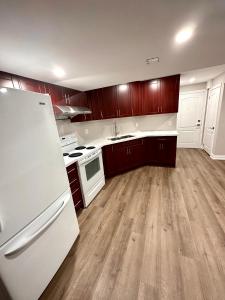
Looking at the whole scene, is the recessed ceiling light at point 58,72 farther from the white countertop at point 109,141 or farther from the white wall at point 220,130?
the white wall at point 220,130

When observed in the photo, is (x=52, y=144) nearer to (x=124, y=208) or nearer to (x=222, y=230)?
(x=124, y=208)

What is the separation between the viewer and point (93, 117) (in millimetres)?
3625

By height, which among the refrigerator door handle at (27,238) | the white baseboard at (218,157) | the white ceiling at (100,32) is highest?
the white ceiling at (100,32)

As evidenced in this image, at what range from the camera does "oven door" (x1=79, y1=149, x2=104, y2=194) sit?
7.41 feet

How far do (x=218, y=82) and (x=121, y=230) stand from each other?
14.9ft

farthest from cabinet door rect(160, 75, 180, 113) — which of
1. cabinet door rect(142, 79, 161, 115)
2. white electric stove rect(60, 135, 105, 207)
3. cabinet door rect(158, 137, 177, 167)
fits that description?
white electric stove rect(60, 135, 105, 207)

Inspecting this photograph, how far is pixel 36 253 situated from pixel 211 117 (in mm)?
5190

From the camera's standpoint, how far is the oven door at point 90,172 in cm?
226

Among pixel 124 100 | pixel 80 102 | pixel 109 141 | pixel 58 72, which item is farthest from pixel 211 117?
pixel 58 72

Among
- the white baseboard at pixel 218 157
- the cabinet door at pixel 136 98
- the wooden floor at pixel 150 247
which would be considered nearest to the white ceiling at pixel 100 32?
the cabinet door at pixel 136 98

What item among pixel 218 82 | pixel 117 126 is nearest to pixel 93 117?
pixel 117 126

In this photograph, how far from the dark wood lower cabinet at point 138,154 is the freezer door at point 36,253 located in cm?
188

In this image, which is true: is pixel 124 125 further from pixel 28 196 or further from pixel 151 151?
pixel 28 196

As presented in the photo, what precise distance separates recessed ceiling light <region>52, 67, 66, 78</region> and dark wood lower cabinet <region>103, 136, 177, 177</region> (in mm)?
1687
